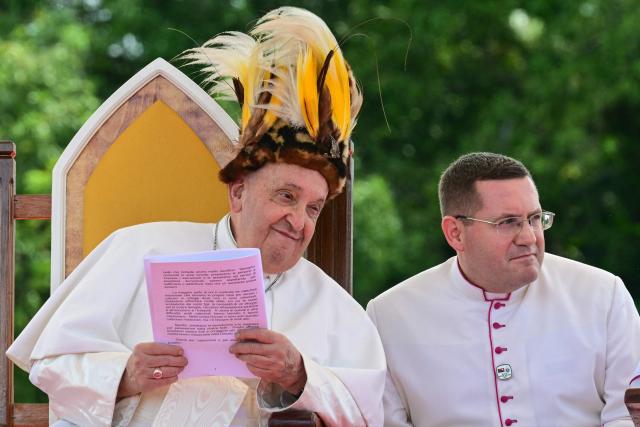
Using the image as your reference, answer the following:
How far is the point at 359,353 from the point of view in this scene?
4.52 metres

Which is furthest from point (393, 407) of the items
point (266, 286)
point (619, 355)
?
point (619, 355)

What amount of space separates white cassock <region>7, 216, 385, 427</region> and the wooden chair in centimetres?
21

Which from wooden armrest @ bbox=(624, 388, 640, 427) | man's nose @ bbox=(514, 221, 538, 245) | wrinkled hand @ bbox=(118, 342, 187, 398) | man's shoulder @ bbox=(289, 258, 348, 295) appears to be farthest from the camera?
man's nose @ bbox=(514, 221, 538, 245)

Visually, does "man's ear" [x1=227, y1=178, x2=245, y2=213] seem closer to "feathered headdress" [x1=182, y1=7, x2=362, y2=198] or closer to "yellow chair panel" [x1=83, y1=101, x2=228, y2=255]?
"feathered headdress" [x1=182, y1=7, x2=362, y2=198]

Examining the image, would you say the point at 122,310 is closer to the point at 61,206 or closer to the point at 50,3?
the point at 61,206

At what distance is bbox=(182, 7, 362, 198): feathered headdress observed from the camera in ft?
14.6

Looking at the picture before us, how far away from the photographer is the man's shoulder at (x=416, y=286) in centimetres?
517

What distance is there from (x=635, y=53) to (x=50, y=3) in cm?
587

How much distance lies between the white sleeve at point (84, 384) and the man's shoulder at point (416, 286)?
1272 millimetres

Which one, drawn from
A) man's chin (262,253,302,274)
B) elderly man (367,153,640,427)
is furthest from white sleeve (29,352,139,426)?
elderly man (367,153,640,427)

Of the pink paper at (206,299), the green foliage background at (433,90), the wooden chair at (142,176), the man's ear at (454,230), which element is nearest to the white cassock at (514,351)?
the man's ear at (454,230)

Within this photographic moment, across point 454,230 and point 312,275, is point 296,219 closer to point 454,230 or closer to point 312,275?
point 312,275

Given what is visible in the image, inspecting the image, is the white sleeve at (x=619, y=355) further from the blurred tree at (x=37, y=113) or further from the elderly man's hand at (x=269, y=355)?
the blurred tree at (x=37, y=113)

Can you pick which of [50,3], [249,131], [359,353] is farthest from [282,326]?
[50,3]
